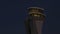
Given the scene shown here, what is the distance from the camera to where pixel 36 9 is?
216 millimetres

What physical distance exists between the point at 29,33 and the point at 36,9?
4cm

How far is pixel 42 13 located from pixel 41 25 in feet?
0.06

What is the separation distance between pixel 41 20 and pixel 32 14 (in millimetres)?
18

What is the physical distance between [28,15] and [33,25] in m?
0.02

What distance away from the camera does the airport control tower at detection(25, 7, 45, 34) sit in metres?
0.21

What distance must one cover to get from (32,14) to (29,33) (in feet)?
0.10

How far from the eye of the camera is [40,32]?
0.71ft

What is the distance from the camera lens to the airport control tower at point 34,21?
0.21m

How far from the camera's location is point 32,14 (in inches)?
8.3

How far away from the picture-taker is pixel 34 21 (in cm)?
21

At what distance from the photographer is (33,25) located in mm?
214

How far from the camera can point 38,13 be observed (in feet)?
0.70

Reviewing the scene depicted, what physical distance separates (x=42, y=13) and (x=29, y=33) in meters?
0.04

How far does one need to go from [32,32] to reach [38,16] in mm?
27
